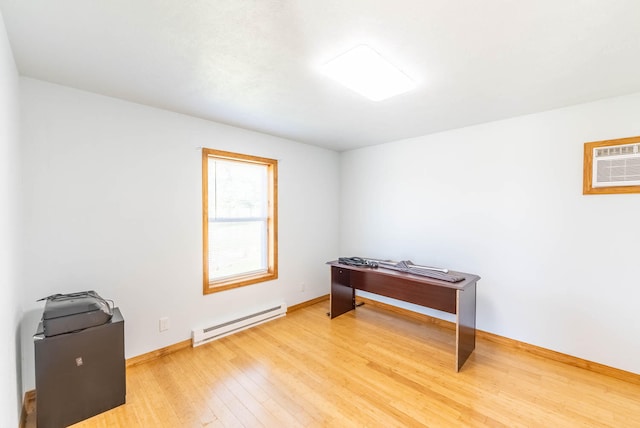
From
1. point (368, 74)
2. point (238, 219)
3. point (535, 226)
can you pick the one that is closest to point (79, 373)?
point (238, 219)

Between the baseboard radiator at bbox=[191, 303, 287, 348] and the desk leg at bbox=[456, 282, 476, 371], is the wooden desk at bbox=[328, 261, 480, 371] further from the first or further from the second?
the baseboard radiator at bbox=[191, 303, 287, 348]

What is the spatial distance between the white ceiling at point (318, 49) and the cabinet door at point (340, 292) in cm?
216

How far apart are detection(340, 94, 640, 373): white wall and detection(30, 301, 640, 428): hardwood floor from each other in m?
0.39

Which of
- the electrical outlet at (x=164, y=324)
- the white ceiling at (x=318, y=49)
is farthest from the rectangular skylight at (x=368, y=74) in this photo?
the electrical outlet at (x=164, y=324)

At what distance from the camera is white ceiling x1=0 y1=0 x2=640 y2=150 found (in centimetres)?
132

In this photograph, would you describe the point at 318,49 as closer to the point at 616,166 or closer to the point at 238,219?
the point at 238,219

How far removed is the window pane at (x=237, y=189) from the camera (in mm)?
3162

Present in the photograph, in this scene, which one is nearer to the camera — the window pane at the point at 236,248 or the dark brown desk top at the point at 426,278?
the dark brown desk top at the point at 426,278

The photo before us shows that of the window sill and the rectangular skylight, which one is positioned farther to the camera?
the window sill

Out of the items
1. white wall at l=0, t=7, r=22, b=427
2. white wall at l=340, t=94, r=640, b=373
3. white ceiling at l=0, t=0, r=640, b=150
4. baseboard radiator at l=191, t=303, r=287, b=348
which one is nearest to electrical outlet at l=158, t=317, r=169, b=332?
baseboard radiator at l=191, t=303, r=287, b=348

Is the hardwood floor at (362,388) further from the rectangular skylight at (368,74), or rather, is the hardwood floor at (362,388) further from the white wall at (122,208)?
the rectangular skylight at (368,74)

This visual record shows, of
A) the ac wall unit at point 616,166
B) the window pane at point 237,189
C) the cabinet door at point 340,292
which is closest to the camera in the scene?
the ac wall unit at point 616,166

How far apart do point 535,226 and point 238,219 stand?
3.29 m

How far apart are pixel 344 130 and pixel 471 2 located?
6.90 feet
